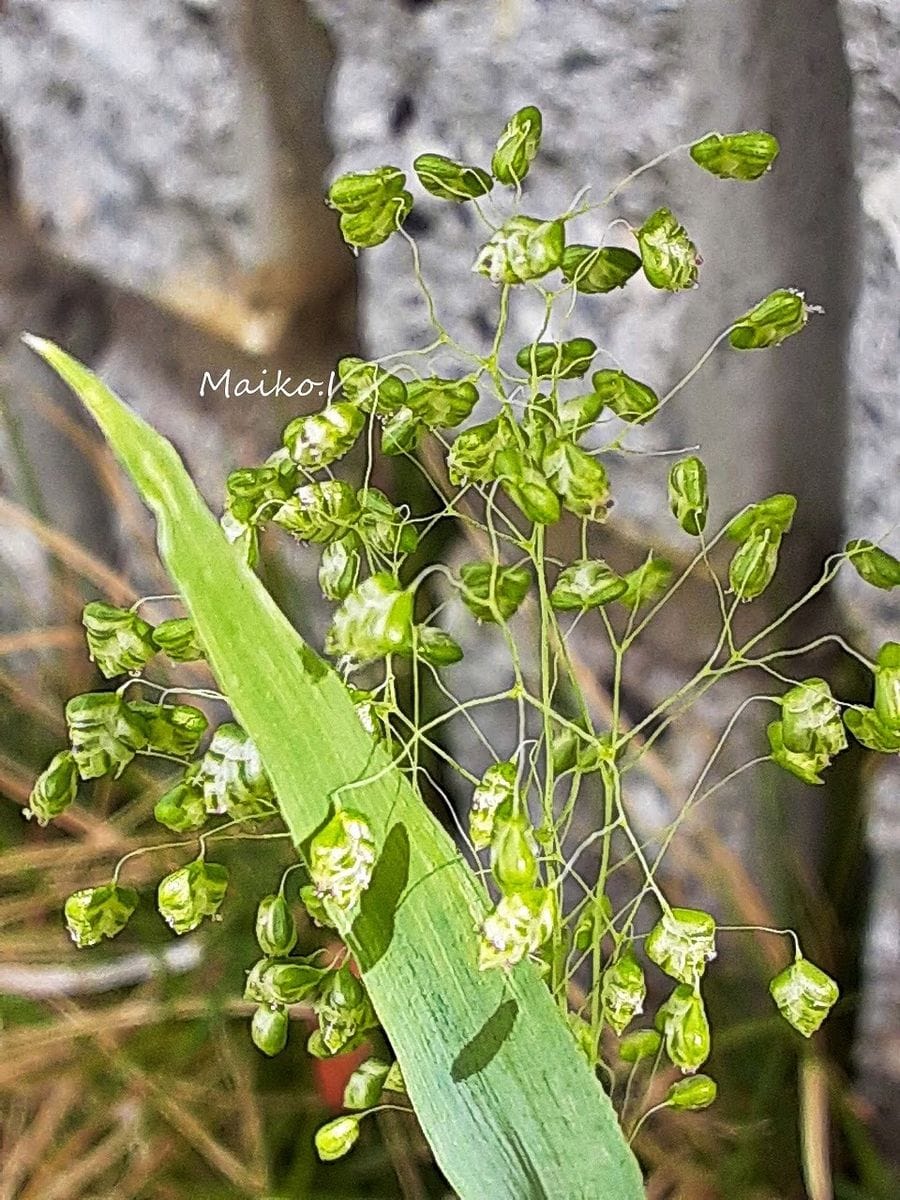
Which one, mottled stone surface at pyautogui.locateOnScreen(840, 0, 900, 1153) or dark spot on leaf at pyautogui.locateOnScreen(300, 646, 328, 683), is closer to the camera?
dark spot on leaf at pyautogui.locateOnScreen(300, 646, 328, 683)

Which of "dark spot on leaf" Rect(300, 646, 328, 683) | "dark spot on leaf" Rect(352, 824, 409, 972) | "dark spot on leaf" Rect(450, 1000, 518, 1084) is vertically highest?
"dark spot on leaf" Rect(300, 646, 328, 683)

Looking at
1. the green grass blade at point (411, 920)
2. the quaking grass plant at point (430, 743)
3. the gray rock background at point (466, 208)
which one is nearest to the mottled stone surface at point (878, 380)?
the gray rock background at point (466, 208)

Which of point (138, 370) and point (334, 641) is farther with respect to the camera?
point (138, 370)

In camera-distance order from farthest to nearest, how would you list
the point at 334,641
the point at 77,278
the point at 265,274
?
the point at 77,278, the point at 265,274, the point at 334,641

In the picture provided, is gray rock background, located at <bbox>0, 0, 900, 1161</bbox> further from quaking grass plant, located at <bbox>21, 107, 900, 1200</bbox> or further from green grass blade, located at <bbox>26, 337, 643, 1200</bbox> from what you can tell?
green grass blade, located at <bbox>26, 337, 643, 1200</bbox>

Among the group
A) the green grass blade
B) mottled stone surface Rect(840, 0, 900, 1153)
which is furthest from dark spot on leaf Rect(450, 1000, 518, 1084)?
mottled stone surface Rect(840, 0, 900, 1153)

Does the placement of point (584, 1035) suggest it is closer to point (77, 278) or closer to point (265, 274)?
point (265, 274)

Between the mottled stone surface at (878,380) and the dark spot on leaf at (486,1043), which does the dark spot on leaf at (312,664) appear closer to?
the dark spot on leaf at (486,1043)

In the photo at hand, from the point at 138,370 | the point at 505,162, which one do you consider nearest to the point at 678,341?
the point at 505,162
